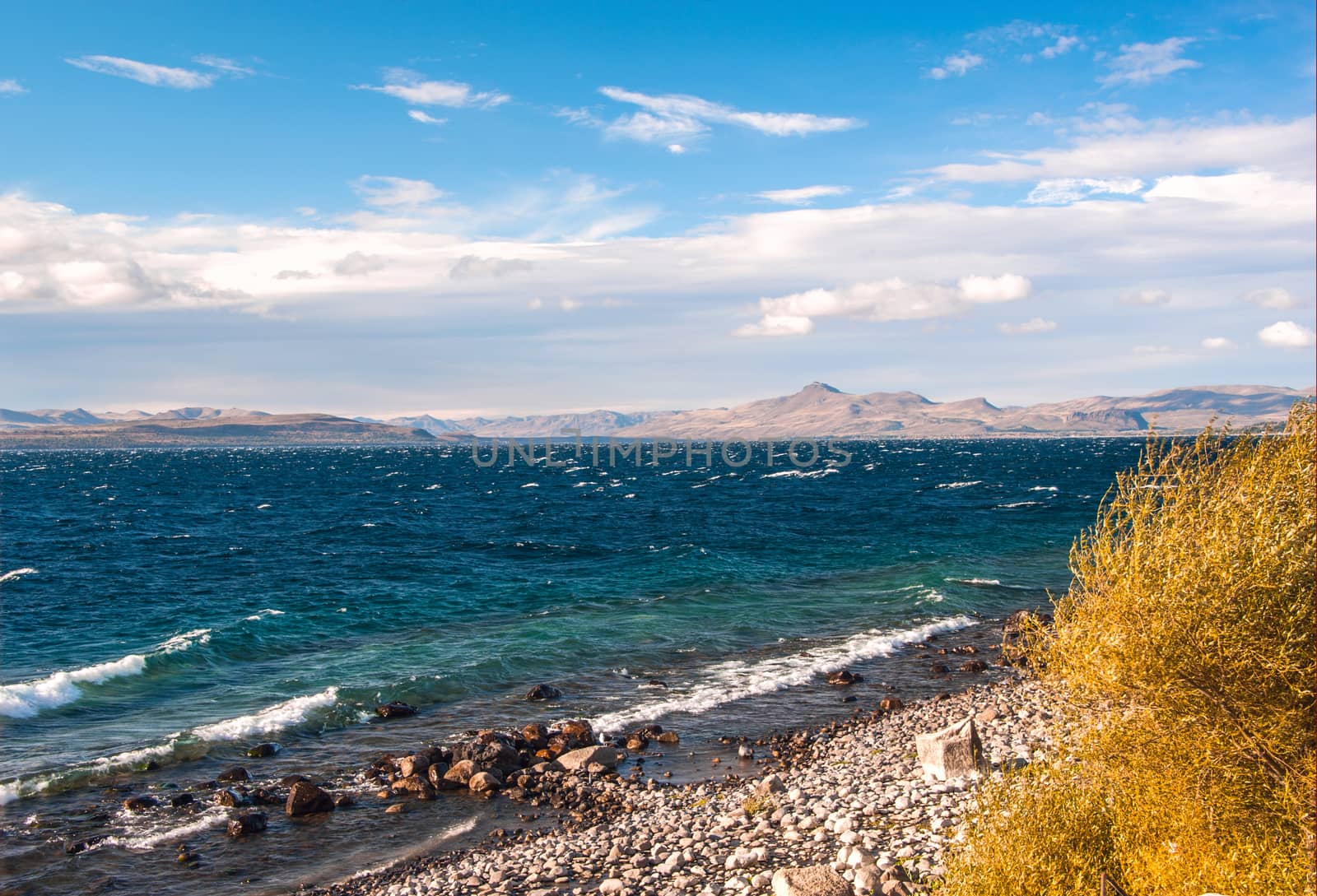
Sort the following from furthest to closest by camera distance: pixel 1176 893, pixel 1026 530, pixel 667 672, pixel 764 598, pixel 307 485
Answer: pixel 307 485 < pixel 1026 530 < pixel 764 598 < pixel 667 672 < pixel 1176 893

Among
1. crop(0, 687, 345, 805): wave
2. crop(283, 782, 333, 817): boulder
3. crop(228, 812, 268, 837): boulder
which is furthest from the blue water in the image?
crop(283, 782, 333, 817): boulder

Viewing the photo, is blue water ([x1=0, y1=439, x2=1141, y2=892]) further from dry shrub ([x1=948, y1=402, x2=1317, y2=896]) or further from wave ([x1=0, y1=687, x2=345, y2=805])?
A: dry shrub ([x1=948, y1=402, x2=1317, y2=896])

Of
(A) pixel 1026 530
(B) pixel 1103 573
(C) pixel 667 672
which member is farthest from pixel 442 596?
(A) pixel 1026 530

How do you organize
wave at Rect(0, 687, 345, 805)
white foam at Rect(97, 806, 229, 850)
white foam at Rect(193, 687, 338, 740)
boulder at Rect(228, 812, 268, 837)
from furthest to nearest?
white foam at Rect(193, 687, 338, 740) → wave at Rect(0, 687, 345, 805) → boulder at Rect(228, 812, 268, 837) → white foam at Rect(97, 806, 229, 850)

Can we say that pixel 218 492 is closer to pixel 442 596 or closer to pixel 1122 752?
pixel 442 596

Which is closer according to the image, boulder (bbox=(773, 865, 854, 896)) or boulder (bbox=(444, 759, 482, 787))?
boulder (bbox=(773, 865, 854, 896))

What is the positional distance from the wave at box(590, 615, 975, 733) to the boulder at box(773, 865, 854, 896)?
12865mm

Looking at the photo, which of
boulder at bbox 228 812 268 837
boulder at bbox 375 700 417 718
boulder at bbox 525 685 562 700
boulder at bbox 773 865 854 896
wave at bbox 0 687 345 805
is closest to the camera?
boulder at bbox 773 865 854 896

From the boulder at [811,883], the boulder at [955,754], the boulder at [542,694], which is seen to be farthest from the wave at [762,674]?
the boulder at [811,883]

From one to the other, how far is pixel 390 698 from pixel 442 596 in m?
18.2

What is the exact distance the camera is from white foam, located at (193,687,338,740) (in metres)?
26.8

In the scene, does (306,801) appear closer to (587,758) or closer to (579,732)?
(587,758)

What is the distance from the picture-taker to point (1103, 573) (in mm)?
14273

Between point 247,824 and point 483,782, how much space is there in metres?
5.82
